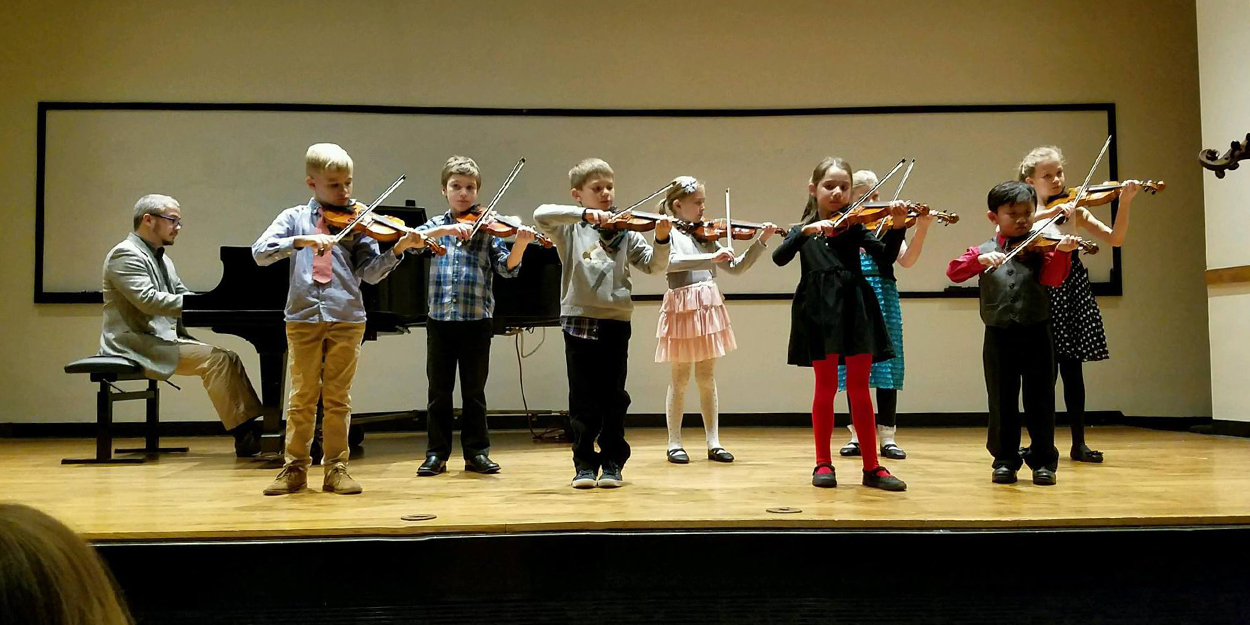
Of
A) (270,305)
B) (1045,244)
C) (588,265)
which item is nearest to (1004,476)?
(1045,244)

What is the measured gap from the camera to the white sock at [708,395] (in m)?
→ 4.08

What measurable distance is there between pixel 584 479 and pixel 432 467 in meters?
0.78

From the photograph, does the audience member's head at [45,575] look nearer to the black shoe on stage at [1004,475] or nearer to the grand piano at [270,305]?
the black shoe on stage at [1004,475]

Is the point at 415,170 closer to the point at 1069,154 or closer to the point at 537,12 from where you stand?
the point at 537,12

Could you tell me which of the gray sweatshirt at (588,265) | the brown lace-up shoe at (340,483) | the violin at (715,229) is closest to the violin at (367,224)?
the gray sweatshirt at (588,265)

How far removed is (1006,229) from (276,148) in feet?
15.8

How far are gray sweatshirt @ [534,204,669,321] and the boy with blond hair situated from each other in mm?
475

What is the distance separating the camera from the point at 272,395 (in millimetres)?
4160

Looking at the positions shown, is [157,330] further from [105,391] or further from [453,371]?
[453,371]

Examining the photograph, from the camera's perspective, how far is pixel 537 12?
6238mm

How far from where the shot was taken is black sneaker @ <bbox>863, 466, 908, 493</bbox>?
9.65ft

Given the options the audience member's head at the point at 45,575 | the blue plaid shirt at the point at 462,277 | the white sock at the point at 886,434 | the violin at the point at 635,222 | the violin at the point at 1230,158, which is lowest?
the white sock at the point at 886,434

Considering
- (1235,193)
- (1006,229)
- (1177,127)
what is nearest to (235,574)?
(1006,229)

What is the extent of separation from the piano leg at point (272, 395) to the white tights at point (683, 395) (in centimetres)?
181
